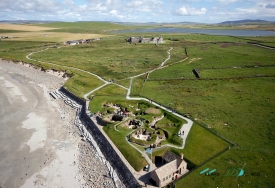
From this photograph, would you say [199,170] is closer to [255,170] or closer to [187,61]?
[255,170]

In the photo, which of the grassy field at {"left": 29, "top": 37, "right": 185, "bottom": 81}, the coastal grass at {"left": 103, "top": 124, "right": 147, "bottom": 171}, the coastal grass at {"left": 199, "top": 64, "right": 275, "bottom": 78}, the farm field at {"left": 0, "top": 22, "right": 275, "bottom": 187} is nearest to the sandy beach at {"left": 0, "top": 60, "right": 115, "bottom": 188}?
the coastal grass at {"left": 103, "top": 124, "right": 147, "bottom": 171}

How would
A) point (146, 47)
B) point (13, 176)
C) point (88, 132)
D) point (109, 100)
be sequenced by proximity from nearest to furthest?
point (13, 176)
point (88, 132)
point (109, 100)
point (146, 47)

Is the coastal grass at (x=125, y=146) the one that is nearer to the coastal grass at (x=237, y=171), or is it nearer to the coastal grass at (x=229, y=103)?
the coastal grass at (x=237, y=171)

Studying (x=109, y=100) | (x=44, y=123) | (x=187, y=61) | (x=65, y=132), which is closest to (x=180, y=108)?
(x=109, y=100)

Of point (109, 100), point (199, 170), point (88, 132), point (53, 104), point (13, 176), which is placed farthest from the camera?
point (53, 104)

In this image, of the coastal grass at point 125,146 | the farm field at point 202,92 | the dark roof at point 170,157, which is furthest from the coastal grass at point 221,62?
the dark roof at point 170,157

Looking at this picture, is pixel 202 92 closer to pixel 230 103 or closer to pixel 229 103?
pixel 229 103
